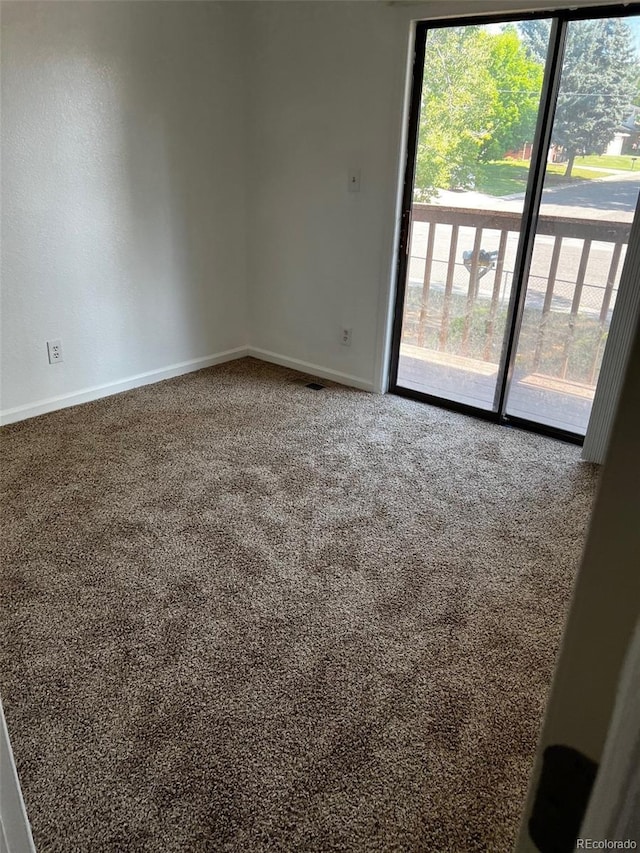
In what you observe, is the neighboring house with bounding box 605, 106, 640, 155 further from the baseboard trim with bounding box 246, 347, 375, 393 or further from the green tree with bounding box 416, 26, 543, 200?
the baseboard trim with bounding box 246, 347, 375, 393

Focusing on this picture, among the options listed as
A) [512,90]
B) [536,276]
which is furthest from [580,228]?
[512,90]

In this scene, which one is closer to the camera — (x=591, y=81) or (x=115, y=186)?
(x=591, y=81)

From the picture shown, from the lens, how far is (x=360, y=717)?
5.41 ft

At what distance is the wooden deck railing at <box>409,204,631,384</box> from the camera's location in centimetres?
296

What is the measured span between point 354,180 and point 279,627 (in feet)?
8.42

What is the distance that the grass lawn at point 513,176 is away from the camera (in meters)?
2.91

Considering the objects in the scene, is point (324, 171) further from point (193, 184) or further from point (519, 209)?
point (519, 209)

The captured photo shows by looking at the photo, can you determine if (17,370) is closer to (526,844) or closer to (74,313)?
(74,313)

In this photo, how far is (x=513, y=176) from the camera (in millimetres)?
3096

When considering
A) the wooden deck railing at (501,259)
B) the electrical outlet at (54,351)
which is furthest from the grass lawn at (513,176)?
the electrical outlet at (54,351)

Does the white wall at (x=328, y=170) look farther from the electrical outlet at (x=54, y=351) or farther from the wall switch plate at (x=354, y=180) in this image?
the electrical outlet at (x=54, y=351)

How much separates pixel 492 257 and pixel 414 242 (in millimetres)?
463

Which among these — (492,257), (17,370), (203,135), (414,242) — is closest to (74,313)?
(17,370)

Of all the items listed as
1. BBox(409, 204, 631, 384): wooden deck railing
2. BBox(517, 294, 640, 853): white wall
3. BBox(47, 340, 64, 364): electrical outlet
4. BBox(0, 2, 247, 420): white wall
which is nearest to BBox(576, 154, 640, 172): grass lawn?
BBox(409, 204, 631, 384): wooden deck railing
